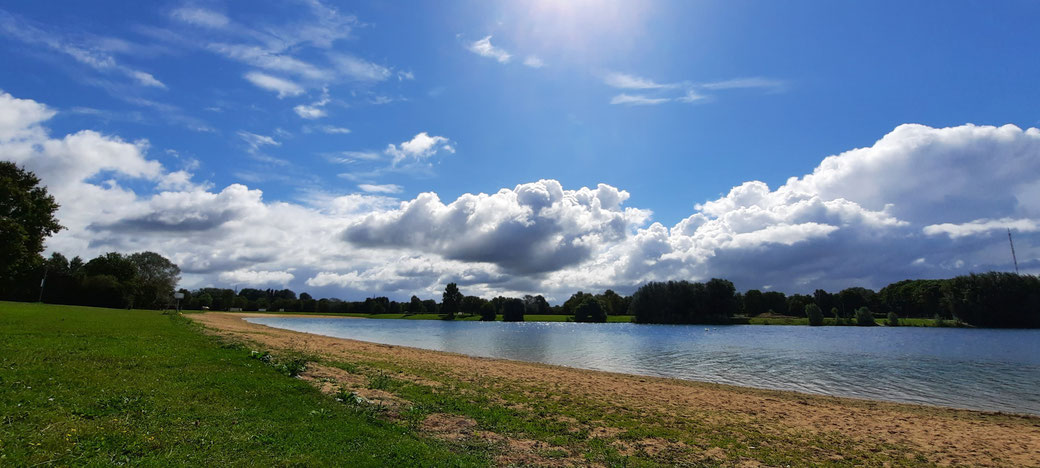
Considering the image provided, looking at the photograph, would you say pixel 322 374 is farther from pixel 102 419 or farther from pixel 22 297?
pixel 22 297

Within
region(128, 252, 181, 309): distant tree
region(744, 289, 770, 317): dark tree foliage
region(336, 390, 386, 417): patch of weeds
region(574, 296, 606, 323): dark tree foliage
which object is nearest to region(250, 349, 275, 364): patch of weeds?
region(336, 390, 386, 417): patch of weeds

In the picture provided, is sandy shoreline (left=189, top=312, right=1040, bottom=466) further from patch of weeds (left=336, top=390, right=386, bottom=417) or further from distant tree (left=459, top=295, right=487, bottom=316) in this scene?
distant tree (left=459, top=295, right=487, bottom=316)

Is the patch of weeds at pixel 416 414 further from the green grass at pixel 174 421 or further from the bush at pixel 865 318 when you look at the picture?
the bush at pixel 865 318

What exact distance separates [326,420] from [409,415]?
228cm

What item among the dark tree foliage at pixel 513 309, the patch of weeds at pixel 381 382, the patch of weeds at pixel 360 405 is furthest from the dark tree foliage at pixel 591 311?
the patch of weeds at pixel 360 405

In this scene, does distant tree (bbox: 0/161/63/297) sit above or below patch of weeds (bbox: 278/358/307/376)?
above

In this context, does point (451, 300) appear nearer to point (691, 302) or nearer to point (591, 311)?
point (591, 311)

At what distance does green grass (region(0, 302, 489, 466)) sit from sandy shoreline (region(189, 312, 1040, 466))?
4.59 m

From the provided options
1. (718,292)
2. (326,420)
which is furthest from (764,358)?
(718,292)

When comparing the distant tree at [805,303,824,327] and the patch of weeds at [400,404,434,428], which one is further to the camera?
the distant tree at [805,303,824,327]

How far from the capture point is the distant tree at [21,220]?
128ft

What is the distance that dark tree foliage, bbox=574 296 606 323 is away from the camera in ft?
548

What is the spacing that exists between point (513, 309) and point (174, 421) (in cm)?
16677

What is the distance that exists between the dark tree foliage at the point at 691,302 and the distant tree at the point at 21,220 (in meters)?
131
